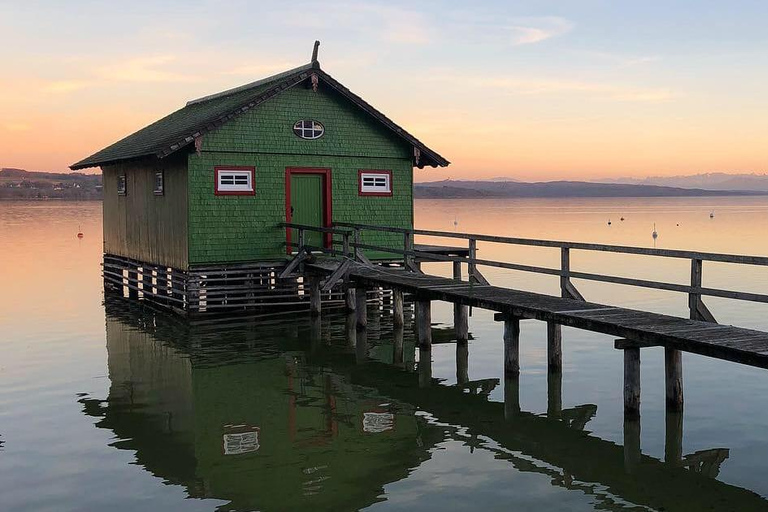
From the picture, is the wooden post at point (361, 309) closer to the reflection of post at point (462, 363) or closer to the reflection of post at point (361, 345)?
the reflection of post at point (361, 345)

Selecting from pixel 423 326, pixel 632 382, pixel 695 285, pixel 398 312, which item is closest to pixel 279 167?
pixel 398 312

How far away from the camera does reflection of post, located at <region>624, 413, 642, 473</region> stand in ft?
37.2

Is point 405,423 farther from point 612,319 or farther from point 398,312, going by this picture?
point 398,312

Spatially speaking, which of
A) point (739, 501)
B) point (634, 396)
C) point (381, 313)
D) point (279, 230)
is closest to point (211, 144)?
point (279, 230)

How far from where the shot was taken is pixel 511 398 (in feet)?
49.6

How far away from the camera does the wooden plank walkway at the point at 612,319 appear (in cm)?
1138

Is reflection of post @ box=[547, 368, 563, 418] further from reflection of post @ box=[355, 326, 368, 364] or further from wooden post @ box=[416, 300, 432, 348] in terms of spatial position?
reflection of post @ box=[355, 326, 368, 364]

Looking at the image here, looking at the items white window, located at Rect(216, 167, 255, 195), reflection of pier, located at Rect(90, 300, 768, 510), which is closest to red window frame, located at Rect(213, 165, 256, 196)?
white window, located at Rect(216, 167, 255, 195)

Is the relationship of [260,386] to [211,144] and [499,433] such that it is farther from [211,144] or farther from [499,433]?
[211,144]

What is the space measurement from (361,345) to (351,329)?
1439 millimetres

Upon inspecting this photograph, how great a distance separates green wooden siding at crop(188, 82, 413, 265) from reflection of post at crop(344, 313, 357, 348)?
353 cm

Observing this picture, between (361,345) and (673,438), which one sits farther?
(361,345)

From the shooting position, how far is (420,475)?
10.8 metres

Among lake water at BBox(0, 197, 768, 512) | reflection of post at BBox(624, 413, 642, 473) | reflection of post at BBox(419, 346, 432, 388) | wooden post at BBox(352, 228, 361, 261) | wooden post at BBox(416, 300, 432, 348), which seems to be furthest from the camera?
wooden post at BBox(352, 228, 361, 261)
